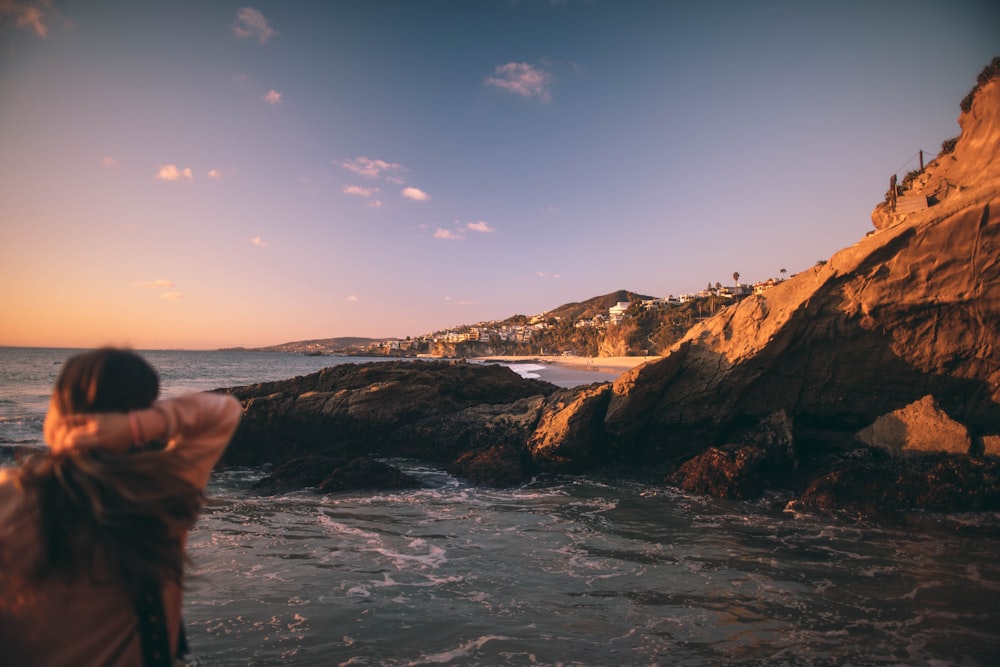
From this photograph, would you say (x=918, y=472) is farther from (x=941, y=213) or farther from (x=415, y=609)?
(x=415, y=609)

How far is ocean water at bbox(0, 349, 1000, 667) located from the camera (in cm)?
517

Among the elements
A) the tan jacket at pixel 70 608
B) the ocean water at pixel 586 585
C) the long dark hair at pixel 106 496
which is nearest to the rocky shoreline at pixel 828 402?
the ocean water at pixel 586 585

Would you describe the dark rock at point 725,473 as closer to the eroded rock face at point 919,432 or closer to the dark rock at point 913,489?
the dark rock at point 913,489

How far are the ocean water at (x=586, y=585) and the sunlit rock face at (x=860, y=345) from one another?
8.94 ft

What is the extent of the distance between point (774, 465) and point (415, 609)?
9.00 metres

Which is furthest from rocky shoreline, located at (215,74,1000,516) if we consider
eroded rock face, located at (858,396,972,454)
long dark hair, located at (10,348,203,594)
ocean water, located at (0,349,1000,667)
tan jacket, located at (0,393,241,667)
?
long dark hair, located at (10,348,203,594)

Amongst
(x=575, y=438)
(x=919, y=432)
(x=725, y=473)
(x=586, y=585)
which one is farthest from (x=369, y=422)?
(x=919, y=432)

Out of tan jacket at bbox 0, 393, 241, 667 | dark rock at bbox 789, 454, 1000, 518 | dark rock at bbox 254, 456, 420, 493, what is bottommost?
dark rock at bbox 254, 456, 420, 493

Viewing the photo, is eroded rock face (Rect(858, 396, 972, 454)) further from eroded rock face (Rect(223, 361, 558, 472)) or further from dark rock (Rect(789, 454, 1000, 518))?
eroded rock face (Rect(223, 361, 558, 472))

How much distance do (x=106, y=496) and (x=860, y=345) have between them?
43.2ft

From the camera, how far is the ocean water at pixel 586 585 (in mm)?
5168

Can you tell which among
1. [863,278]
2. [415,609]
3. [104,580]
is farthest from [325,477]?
[863,278]

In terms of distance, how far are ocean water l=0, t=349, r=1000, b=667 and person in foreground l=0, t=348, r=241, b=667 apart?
13.1 feet

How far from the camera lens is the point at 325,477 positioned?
40.4 feet
